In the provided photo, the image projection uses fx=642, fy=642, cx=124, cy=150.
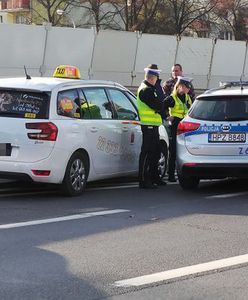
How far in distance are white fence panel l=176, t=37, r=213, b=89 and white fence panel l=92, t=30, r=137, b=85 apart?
2.66 meters

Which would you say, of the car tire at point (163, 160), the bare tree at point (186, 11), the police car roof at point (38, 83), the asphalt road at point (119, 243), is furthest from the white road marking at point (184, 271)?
the bare tree at point (186, 11)

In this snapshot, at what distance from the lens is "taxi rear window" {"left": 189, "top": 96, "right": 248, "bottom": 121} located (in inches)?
371

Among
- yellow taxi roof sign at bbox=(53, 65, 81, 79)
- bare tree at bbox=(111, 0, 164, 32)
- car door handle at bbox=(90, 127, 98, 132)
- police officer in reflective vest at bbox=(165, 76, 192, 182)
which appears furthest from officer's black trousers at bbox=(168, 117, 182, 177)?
bare tree at bbox=(111, 0, 164, 32)

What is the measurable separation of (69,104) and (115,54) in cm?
1917

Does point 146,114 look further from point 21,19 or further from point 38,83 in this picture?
point 21,19

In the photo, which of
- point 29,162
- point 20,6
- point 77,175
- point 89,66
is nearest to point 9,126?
point 29,162

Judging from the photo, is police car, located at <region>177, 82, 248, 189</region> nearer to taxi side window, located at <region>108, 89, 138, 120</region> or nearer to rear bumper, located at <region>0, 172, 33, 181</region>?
taxi side window, located at <region>108, 89, 138, 120</region>

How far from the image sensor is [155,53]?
28734mm

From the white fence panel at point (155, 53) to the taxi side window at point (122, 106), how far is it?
57.8 ft

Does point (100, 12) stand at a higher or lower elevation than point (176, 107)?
higher

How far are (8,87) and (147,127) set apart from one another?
7.63 feet

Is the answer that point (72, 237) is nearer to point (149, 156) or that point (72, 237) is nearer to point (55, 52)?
point (149, 156)

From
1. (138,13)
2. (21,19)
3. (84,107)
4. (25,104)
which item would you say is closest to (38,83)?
(25,104)

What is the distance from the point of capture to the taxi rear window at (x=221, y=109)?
9.43 metres
